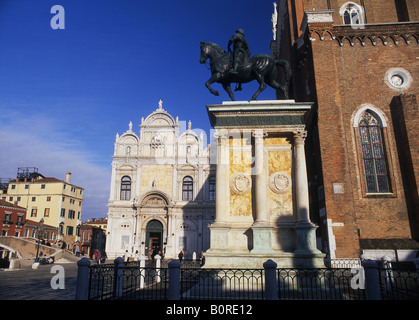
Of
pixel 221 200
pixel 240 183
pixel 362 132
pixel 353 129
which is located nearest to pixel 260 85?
pixel 240 183

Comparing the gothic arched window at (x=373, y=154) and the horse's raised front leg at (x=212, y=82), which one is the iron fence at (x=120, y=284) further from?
the gothic arched window at (x=373, y=154)

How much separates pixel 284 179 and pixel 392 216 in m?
6.22

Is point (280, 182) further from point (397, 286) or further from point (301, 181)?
point (397, 286)

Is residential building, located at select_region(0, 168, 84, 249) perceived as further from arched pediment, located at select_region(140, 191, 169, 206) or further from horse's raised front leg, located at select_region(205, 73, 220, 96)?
horse's raised front leg, located at select_region(205, 73, 220, 96)

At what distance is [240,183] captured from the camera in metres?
11.5

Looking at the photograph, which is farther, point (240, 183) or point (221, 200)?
point (240, 183)

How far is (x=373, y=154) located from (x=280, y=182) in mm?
6630

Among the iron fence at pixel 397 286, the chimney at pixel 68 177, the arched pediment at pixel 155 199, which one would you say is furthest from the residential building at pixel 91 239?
the iron fence at pixel 397 286

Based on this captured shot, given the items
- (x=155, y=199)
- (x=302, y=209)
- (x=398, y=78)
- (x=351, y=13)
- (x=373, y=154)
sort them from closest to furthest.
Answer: (x=302, y=209) → (x=373, y=154) → (x=398, y=78) → (x=351, y=13) → (x=155, y=199)

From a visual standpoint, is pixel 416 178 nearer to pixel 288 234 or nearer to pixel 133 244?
pixel 288 234

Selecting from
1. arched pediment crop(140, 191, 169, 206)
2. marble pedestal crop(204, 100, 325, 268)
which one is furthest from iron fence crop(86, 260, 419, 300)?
arched pediment crop(140, 191, 169, 206)

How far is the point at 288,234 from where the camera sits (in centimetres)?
1091

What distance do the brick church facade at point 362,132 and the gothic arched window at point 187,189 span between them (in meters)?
22.1

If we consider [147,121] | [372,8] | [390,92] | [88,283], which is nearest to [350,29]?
[390,92]
